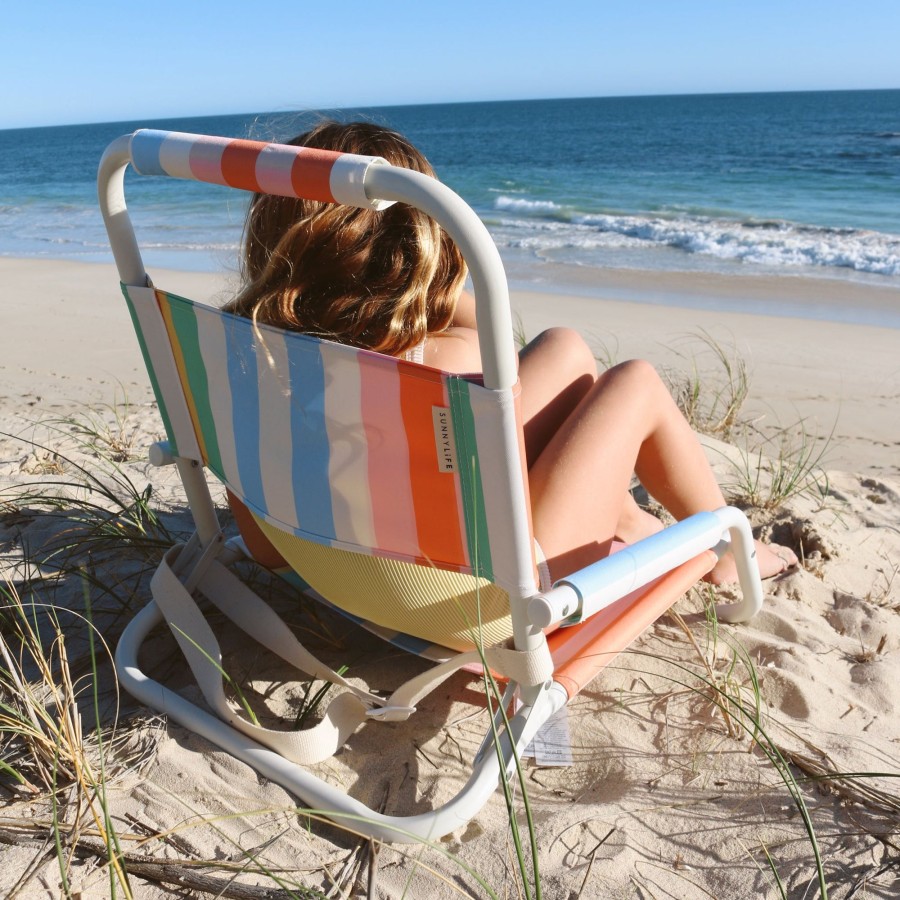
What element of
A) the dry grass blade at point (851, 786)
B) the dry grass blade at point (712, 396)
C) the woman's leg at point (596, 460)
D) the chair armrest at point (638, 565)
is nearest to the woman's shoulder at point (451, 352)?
the woman's leg at point (596, 460)

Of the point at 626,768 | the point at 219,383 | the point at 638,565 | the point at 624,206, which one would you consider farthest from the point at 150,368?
the point at 624,206

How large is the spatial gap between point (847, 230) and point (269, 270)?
11.4m

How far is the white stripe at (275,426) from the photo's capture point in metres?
1.43

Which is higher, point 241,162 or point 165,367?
point 241,162

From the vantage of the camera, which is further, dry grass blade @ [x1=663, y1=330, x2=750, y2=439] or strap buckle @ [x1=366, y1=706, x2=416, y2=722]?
dry grass blade @ [x1=663, y1=330, x2=750, y2=439]

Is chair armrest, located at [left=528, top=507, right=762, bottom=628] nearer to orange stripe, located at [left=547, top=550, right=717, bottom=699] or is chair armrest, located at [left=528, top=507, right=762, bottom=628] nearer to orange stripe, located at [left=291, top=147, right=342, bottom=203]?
orange stripe, located at [left=547, top=550, right=717, bottom=699]

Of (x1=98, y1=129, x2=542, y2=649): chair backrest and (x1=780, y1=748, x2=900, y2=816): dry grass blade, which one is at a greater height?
(x1=98, y1=129, x2=542, y2=649): chair backrest

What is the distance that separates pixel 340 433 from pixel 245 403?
0.23m

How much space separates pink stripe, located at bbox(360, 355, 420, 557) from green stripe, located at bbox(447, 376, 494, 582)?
0.34 feet

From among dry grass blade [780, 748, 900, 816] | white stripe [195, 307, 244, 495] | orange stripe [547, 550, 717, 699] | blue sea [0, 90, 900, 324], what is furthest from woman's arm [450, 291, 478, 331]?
dry grass blade [780, 748, 900, 816]

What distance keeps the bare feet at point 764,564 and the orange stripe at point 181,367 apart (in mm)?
1336

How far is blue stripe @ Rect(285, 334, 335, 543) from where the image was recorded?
138cm

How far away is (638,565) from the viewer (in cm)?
146

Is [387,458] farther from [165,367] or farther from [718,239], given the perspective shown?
[718,239]
